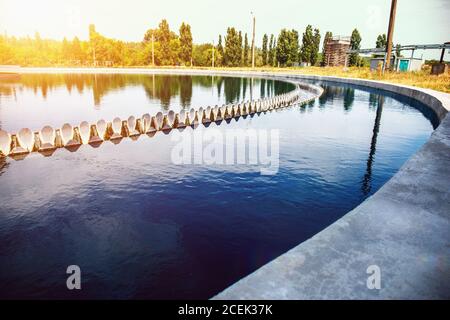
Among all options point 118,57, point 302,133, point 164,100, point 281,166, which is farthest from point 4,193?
point 118,57

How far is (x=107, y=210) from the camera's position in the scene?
874 centimetres

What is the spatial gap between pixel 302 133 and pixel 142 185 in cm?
1039

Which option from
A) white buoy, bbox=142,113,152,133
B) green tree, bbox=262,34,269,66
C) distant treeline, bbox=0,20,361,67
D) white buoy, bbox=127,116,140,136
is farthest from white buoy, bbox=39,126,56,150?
green tree, bbox=262,34,269,66

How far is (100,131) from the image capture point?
1564 cm

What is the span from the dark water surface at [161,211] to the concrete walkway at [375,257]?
170cm

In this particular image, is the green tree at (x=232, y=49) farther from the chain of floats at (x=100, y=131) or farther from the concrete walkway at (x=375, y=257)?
the concrete walkway at (x=375, y=257)

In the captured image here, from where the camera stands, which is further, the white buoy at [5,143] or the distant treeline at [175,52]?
the distant treeline at [175,52]

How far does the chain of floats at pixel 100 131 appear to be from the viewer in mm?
13422

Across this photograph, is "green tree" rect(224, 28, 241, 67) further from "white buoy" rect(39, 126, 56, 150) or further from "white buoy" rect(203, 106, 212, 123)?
"white buoy" rect(39, 126, 56, 150)

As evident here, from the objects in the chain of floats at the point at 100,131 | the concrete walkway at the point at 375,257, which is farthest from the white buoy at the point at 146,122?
the concrete walkway at the point at 375,257

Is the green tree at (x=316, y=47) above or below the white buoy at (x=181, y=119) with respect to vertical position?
above

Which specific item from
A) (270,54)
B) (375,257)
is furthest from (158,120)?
(270,54)

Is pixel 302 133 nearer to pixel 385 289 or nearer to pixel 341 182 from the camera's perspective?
pixel 341 182

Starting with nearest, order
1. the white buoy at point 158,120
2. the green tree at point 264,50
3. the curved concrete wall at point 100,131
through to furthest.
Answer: the curved concrete wall at point 100,131 → the white buoy at point 158,120 → the green tree at point 264,50
